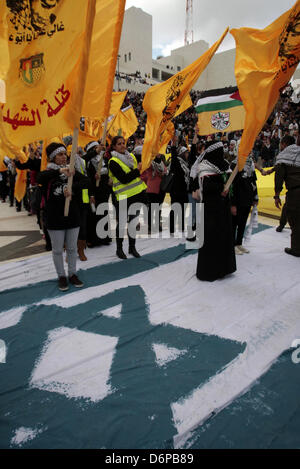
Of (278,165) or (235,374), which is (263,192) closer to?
(278,165)

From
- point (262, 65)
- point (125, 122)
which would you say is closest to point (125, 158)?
point (262, 65)

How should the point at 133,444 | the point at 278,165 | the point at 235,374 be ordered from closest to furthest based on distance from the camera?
the point at 133,444 < the point at 235,374 < the point at 278,165

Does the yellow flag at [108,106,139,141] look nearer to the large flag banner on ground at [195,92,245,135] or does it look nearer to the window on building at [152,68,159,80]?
the large flag banner on ground at [195,92,245,135]

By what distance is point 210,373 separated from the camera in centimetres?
227

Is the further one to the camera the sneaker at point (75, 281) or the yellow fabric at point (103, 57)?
the sneaker at point (75, 281)

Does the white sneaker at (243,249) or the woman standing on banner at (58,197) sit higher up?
the woman standing on banner at (58,197)

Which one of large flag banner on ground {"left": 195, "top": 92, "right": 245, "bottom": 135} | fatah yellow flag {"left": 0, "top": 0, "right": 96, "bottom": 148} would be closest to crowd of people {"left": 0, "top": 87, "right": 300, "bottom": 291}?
large flag banner on ground {"left": 195, "top": 92, "right": 245, "bottom": 135}

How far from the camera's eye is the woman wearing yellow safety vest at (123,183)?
450 cm

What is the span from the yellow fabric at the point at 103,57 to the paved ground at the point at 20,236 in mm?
2754

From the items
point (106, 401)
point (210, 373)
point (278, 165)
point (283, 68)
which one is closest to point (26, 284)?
point (106, 401)

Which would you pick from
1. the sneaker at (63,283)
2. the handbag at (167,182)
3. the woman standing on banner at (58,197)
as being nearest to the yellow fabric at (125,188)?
the woman standing on banner at (58,197)

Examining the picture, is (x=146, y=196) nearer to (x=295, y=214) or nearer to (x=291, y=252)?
(x=295, y=214)

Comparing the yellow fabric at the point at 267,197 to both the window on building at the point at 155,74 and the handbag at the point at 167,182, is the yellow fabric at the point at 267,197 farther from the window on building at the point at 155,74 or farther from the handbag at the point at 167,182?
the window on building at the point at 155,74

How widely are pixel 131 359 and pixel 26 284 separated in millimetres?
2190
